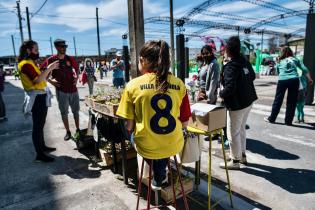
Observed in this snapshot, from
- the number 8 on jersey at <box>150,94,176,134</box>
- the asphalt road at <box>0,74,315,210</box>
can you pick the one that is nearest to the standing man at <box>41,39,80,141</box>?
the asphalt road at <box>0,74,315,210</box>

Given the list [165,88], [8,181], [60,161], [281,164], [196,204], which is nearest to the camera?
[165,88]

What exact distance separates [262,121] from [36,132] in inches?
213

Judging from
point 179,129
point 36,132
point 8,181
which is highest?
point 179,129

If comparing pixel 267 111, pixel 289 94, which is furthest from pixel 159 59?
pixel 267 111

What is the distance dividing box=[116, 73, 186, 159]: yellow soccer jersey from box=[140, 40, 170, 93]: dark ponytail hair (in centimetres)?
4

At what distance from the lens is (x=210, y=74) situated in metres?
4.47

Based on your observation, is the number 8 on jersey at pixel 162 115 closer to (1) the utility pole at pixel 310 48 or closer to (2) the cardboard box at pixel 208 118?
(2) the cardboard box at pixel 208 118

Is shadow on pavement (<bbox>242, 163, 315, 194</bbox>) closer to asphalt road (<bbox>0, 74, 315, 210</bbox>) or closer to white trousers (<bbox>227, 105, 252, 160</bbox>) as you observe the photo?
asphalt road (<bbox>0, 74, 315, 210</bbox>)

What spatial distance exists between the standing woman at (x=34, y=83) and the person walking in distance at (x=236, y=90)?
8.90 ft

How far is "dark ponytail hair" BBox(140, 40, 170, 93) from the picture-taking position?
1995 millimetres

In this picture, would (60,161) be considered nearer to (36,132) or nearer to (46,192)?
(36,132)

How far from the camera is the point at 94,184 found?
3.47 metres

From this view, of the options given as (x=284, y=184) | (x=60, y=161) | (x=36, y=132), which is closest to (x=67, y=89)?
(x=36, y=132)

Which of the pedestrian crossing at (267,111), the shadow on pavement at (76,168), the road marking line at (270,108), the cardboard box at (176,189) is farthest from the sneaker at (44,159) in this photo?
the road marking line at (270,108)
